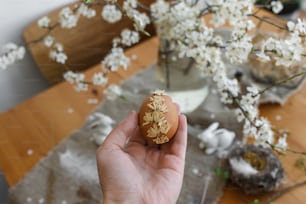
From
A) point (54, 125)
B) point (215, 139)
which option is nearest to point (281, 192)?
point (215, 139)

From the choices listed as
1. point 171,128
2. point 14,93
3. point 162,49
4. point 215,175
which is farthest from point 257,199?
point 14,93

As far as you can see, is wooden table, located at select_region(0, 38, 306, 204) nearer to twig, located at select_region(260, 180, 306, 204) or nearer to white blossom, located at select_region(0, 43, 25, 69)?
twig, located at select_region(260, 180, 306, 204)

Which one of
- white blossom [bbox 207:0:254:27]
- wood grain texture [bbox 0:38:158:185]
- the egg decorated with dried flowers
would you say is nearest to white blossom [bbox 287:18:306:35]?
white blossom [bbox 207:0:254:27]

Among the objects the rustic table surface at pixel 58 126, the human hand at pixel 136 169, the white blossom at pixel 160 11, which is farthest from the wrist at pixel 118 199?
the white blossom at pixel 160 11

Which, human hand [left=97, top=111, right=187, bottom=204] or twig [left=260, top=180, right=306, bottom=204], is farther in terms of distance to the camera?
twig [left=260, top=180, right=306, bottom=204]

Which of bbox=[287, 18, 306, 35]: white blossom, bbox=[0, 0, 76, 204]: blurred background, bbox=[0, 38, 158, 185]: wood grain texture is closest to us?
bbox=[287, 18, 306, 35]: white blossom

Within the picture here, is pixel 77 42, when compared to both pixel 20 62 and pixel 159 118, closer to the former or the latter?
pixel 20 62

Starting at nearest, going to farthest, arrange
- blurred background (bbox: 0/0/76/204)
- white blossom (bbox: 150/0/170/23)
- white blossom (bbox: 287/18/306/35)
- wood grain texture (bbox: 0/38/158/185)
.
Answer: white blossom (bbox: 287/18/306/35)
white blossom (bbox: 150/0/170/23)
wood grain texture (bbox: 0/38/158/185)
blurred background (bbox: 0/0/76/204)
